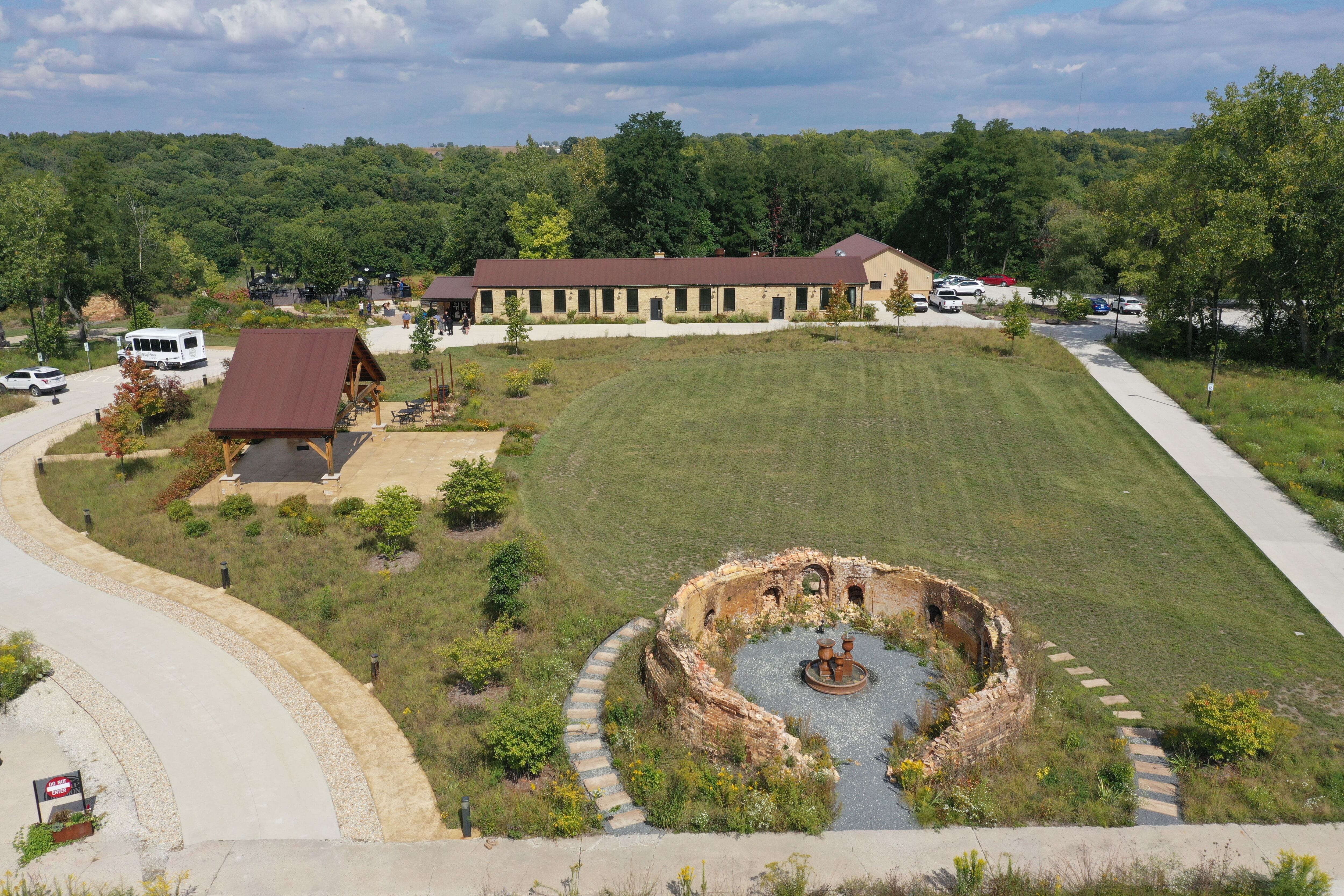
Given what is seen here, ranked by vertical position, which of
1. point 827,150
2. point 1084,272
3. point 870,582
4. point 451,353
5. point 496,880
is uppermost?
point 827,150

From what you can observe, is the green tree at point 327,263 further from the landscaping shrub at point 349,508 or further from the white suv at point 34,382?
the landscaping shrub at point 349,508

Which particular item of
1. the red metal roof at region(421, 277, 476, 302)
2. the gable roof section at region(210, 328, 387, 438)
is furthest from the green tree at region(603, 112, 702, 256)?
the gable roof section at region(210, 328, 387, 438)

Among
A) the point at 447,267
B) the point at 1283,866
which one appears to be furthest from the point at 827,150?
the point at 1283,866

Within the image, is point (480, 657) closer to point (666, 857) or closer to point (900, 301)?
point (666, 857)

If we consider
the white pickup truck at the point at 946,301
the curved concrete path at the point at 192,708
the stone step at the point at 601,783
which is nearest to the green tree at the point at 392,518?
the curved concrete path at the point at 192,708

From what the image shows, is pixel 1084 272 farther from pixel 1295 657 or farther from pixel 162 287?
pixel 162 287

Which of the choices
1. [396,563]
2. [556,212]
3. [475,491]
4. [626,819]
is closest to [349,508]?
[396,563]
